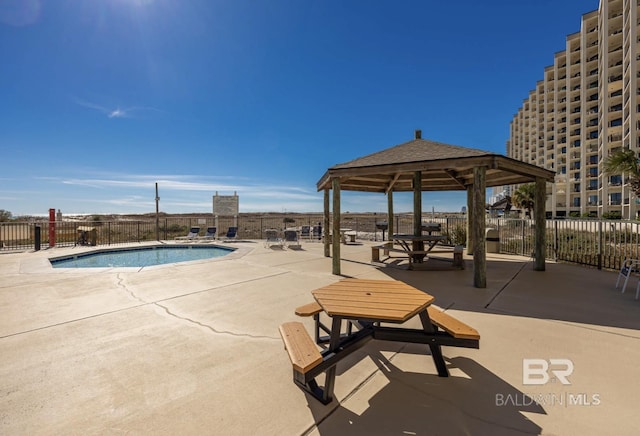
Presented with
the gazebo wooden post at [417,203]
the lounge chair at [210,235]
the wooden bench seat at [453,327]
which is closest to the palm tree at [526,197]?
the gazebo wooden post at [417,203]

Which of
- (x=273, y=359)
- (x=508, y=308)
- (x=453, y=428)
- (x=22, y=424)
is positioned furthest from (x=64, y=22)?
(x=508, y=308)

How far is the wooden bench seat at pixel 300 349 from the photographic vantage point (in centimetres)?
196

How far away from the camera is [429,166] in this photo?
20.6 ft

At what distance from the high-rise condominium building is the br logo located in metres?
39.7

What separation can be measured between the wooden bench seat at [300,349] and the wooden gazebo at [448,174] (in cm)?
469

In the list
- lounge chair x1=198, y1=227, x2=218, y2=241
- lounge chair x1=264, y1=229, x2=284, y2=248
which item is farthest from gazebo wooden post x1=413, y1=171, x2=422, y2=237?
lounge chair x1=198, y1=227, x2=218, y2=241

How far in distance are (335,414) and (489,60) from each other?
65.5ft

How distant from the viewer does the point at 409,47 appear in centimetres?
1414

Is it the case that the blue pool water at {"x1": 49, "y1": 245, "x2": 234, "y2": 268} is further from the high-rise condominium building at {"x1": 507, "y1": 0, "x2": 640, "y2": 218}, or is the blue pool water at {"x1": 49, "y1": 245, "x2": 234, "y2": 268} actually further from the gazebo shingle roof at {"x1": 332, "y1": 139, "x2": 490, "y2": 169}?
the high-rise condominium building at {"x1": 507, "y1": 0, "x2": 640, "y2": 218}

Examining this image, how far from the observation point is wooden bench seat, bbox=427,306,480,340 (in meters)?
2.41

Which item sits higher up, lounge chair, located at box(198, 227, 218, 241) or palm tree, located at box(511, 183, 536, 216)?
palm tree, located at box(511, 183, 536, 216)

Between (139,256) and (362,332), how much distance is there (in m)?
12.5

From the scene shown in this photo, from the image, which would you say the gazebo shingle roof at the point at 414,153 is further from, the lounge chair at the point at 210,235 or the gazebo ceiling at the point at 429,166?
the lounge chair at the point at 210,235

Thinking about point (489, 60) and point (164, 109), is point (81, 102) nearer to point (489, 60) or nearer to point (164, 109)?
point (164, 109)
